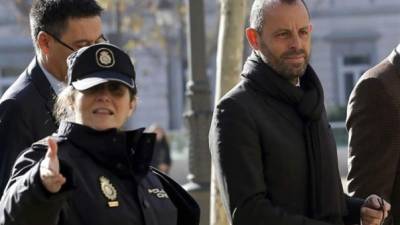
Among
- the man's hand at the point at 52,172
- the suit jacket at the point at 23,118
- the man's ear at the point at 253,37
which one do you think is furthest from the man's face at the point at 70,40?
the man's hand at the point at 52,172

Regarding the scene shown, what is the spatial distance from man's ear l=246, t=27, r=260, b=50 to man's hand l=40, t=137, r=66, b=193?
1.45 m

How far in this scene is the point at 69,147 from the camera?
3881 millimetres

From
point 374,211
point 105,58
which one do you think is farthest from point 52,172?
point 374,211

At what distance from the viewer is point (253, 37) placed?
4746 millimetres

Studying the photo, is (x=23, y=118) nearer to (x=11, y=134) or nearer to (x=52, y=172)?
(x=11, y=134)

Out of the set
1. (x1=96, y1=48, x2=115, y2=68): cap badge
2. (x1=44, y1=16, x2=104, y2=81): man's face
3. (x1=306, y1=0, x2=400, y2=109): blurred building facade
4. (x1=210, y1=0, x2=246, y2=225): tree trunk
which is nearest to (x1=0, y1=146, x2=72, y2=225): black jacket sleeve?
(x1=96, y1=48, x2=115, y2=68): cap badge

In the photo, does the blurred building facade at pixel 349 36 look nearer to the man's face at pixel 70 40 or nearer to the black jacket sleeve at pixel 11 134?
the man's face at pixel 70 40

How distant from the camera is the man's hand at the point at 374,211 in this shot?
4.63 metres

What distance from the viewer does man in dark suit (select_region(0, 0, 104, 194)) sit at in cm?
460

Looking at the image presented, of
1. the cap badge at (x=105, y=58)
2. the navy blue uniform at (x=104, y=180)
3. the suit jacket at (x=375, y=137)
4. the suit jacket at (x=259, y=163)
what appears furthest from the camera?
the suit jacket at (x=375, y=137)

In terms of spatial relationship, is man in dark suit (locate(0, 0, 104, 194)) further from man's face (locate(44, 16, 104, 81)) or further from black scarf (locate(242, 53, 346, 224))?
black scarf (locate(242, 53, 346, 224))

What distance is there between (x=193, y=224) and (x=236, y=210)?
1.04 ft

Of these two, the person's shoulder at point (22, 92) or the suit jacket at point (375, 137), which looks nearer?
the person's shoulder at point (22, 92)

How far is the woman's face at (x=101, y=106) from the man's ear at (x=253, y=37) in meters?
0.93
